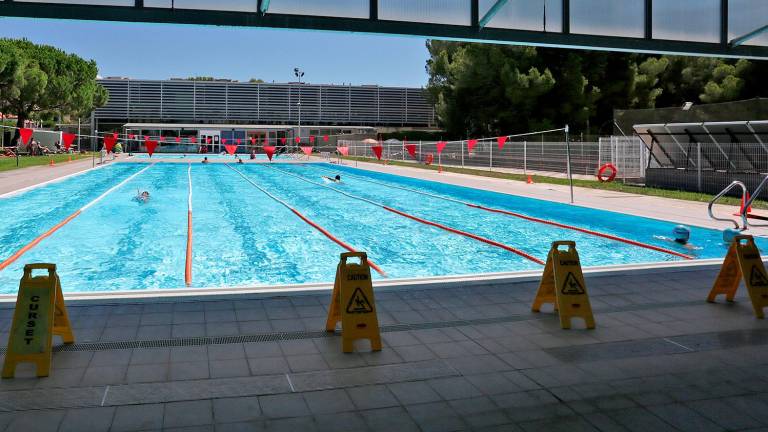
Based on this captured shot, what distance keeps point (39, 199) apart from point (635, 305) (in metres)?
17.7

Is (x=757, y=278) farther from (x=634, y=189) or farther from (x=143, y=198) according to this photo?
(x=143, y=198)

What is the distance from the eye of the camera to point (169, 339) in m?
5.34

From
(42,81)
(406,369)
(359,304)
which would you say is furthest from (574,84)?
(406,369)

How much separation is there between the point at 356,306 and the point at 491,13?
4110 mm

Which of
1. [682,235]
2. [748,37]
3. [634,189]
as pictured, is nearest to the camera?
[748,37]

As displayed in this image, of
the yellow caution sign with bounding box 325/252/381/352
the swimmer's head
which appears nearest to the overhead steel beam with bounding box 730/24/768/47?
the swimmer's head

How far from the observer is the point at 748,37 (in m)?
8.28

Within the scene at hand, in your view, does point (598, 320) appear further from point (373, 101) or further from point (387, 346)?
point (373, 101)

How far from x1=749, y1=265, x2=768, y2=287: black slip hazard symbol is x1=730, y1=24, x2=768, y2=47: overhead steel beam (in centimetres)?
349

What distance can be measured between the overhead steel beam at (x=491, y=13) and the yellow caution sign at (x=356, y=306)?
364 cm

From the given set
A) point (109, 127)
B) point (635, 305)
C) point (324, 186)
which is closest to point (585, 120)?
point (324, 186)

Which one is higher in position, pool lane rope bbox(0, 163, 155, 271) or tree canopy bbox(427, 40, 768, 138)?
tree canopy bbox(427, 40, 768, 138)

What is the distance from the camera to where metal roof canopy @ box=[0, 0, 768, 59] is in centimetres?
649

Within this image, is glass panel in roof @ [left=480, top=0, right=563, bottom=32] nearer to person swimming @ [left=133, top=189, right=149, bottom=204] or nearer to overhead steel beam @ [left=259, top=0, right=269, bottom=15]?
overhead steel beam @ [left=259, top=0, right=269, bottom=15]
